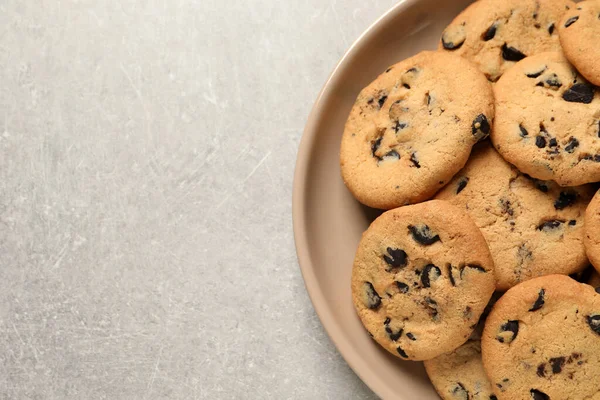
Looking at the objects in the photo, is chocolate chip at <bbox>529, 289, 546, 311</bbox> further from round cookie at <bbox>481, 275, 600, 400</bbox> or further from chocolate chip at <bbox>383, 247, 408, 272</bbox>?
chocolate chip at <bbox>383, 247, 408, 272</bbox>

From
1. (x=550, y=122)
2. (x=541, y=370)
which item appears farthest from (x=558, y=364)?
(x=550, y=122)

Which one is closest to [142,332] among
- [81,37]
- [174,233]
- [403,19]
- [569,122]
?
[174,233]

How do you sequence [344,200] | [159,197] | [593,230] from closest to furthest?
[593,230]
[344,200]
[159,197]

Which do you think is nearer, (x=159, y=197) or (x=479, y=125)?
(x=479, y=125)

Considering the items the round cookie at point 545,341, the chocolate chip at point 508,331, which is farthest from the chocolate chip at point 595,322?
the chocolate chip at point 508,331

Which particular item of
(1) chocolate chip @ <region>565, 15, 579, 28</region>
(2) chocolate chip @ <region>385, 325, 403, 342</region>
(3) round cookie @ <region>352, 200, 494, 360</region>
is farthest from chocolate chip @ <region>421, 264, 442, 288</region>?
(1) chocolate chip @ <region>565, 15, 579, 28</region>

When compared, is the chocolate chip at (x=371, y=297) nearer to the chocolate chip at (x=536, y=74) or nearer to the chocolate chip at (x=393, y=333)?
the chocolate chip at (x=393, y=333)

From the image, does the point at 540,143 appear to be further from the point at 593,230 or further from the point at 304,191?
the point at 304,191

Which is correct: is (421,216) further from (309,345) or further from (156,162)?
(156,162)
